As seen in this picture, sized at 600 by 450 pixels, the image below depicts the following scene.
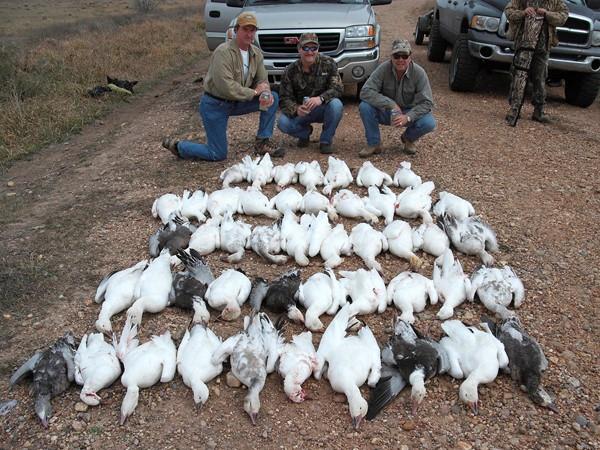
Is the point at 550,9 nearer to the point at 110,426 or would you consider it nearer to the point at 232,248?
the point at 232,248

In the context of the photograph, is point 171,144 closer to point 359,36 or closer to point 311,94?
point 311,94

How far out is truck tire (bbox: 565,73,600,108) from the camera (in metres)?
9.37

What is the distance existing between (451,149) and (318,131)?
2065 millimetres

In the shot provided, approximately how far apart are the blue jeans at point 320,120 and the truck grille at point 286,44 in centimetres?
167

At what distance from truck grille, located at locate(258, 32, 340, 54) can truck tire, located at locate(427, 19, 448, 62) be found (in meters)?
5.52

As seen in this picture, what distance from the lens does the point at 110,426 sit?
3312 millimetres

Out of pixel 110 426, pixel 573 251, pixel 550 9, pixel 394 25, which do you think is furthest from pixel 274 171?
pixel 394 25

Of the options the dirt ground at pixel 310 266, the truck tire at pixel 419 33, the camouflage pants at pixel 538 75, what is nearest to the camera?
the dirt ground at pixel 310 266

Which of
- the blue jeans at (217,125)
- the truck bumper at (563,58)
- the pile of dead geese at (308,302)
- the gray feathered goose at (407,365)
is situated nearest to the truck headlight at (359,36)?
the blue jeans at (217,125)

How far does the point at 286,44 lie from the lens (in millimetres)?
8359

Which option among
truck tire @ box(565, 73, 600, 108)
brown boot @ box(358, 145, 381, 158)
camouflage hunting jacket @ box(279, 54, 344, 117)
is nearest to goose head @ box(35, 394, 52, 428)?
camouflage hunting jacket @ box(279, 54, 344, 117)

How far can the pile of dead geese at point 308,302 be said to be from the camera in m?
3.52

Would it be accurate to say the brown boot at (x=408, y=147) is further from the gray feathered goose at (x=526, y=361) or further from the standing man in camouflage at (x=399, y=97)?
the gray feathered goose at (x=526, y=361)

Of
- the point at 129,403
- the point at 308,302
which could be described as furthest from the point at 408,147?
the point at 129,403
